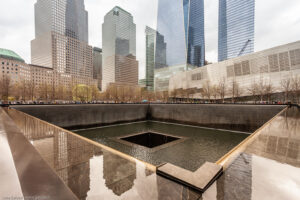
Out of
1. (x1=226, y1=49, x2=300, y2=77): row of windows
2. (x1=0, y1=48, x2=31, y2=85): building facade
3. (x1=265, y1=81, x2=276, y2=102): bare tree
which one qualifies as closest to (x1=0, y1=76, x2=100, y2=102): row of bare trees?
(x1=0, y1=48, x2=31, y2=85): building facade

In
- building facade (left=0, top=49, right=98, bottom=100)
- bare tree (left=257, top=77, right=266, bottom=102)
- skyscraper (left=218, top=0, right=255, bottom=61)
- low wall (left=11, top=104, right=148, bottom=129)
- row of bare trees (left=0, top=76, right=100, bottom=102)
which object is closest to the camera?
low wall (left=11, top=104, right=148, bottom=129)

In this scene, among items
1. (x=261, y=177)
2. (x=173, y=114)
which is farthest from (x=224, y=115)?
(x=261, y=177)

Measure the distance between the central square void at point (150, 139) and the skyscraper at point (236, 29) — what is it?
67386 mm

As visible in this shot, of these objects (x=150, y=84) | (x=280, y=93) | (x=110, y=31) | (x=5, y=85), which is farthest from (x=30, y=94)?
(x=110, y=31)

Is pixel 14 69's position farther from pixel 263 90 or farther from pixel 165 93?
pixel 263 90

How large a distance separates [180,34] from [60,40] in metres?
74.2

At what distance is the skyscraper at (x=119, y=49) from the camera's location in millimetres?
98938

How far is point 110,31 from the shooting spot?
362 feet

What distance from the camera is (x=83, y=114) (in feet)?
53.5

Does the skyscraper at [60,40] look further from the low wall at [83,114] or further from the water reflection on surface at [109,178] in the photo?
the water reflection on surface at [109,178]

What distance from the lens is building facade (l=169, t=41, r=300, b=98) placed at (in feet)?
97.4

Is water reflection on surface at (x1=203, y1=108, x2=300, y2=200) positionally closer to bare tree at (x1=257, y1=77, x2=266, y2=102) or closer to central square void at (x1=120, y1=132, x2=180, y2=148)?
central square void at (x1=120, y1=132, x2=180, y2=148)

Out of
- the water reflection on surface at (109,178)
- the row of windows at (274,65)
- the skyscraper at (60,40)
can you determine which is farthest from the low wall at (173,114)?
the skyscraper at (60,40)

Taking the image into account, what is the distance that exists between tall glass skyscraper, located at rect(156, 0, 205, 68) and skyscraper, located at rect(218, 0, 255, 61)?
13.8m
